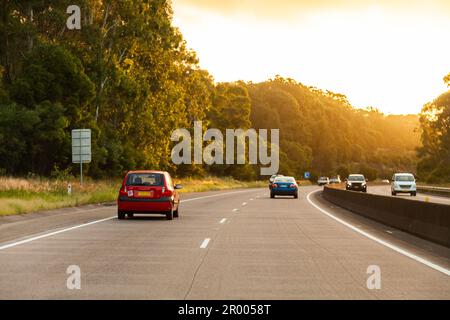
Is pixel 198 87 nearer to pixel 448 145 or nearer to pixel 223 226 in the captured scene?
pixel 448 145

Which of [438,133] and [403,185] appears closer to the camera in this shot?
[403,185]

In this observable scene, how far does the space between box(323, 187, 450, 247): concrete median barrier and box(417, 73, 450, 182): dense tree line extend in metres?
73.4

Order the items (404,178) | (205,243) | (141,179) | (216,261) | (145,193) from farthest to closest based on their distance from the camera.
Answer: (404,178), (141,179), (145,193), (205,243), (216,261)

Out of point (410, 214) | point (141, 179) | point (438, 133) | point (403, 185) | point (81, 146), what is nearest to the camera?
point (410, 214)

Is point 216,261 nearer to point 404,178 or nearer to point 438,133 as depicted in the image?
point 404,178

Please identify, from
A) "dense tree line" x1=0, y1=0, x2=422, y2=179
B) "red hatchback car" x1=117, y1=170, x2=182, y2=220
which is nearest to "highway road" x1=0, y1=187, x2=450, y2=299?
"red hatchback car" x1=117, y1=170, x2=182, y2=220

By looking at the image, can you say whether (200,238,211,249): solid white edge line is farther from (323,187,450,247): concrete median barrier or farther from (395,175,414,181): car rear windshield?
(395,175,414,181): car rear windshield

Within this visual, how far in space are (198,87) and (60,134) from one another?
115 ft

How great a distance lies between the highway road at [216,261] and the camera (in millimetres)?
8961

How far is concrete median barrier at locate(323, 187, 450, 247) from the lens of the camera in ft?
51.4

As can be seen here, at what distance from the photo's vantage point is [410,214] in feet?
62.2

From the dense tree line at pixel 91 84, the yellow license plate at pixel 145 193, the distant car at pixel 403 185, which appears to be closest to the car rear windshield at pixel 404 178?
the distant car at pixel 403 185

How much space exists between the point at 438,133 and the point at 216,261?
324 feet

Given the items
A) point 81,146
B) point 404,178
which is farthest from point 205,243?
point 404,178
